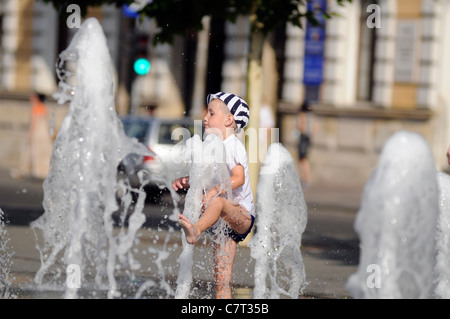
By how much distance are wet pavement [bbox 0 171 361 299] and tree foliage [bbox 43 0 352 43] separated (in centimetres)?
241

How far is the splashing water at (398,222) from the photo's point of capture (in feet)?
16.7

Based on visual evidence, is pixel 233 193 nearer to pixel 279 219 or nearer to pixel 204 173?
pixel 204 173

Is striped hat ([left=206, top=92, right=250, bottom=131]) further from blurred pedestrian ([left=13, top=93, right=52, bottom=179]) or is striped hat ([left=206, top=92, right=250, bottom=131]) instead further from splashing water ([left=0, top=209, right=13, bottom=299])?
blurred pedestrian ([left=13, top=93, right=52, bottom=179])

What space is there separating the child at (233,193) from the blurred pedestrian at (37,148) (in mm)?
14944

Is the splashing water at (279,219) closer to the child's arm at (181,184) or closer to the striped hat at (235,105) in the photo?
the striped hat at (235,105)

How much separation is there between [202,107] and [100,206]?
61.4 feet

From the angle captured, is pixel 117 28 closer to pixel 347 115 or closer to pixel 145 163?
pixel 347 115

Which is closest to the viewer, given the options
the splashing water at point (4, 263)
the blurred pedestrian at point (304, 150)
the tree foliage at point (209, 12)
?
the splashing water at point (4, 263)

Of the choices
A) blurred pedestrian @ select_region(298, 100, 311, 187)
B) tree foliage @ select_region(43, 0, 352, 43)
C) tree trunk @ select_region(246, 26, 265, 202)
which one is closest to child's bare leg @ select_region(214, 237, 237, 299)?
tree trunk @ select_region(246, 26, 265, 202)

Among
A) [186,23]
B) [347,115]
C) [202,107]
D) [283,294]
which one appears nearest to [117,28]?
[202,107]

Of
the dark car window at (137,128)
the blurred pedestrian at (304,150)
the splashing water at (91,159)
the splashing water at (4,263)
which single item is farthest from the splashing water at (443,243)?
the blurred pedestrian at (304,150)

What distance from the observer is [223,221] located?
6.59 metres

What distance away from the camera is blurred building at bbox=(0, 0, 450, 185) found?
2141 centimetres

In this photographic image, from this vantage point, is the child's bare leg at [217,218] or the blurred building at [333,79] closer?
the child's bare leg at [217,218]
